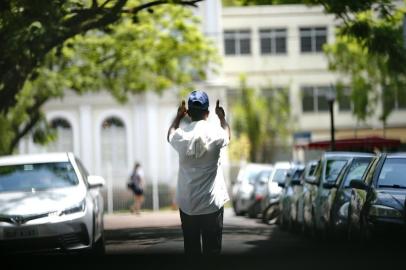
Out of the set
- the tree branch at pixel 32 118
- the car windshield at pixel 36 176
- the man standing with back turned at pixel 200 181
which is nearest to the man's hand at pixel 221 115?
the man standing with back turned at pixel 200 181

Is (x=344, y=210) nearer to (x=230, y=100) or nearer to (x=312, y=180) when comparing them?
(x=312, y=180)

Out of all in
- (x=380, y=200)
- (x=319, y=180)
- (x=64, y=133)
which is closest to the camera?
(x=380, y=200)

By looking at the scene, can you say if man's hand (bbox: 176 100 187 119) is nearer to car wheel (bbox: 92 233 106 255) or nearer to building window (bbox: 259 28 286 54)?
car wheel (bbox: 92 233 106 255)

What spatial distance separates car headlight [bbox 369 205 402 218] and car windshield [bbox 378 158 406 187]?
80cm

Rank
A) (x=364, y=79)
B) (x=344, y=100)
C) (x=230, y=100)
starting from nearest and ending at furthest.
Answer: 1. (x=364, y=79)
2. (x=344, y=100)
3. (x=230, y=100)

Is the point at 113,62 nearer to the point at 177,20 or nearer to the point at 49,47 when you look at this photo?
the point at 177,20

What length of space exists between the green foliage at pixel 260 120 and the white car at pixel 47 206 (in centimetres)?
3968

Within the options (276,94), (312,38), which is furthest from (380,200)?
(312,38)

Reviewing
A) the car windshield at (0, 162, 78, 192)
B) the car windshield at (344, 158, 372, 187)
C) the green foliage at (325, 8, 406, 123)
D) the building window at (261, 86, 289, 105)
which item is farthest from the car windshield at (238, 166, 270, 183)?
the building window at (261, 86, 289, 105)

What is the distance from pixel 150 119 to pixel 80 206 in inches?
1530

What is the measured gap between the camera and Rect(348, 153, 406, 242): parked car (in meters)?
13.7

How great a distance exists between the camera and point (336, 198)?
58.4 feet

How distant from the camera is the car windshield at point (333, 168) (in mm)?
19875

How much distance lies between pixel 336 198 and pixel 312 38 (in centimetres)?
4285
